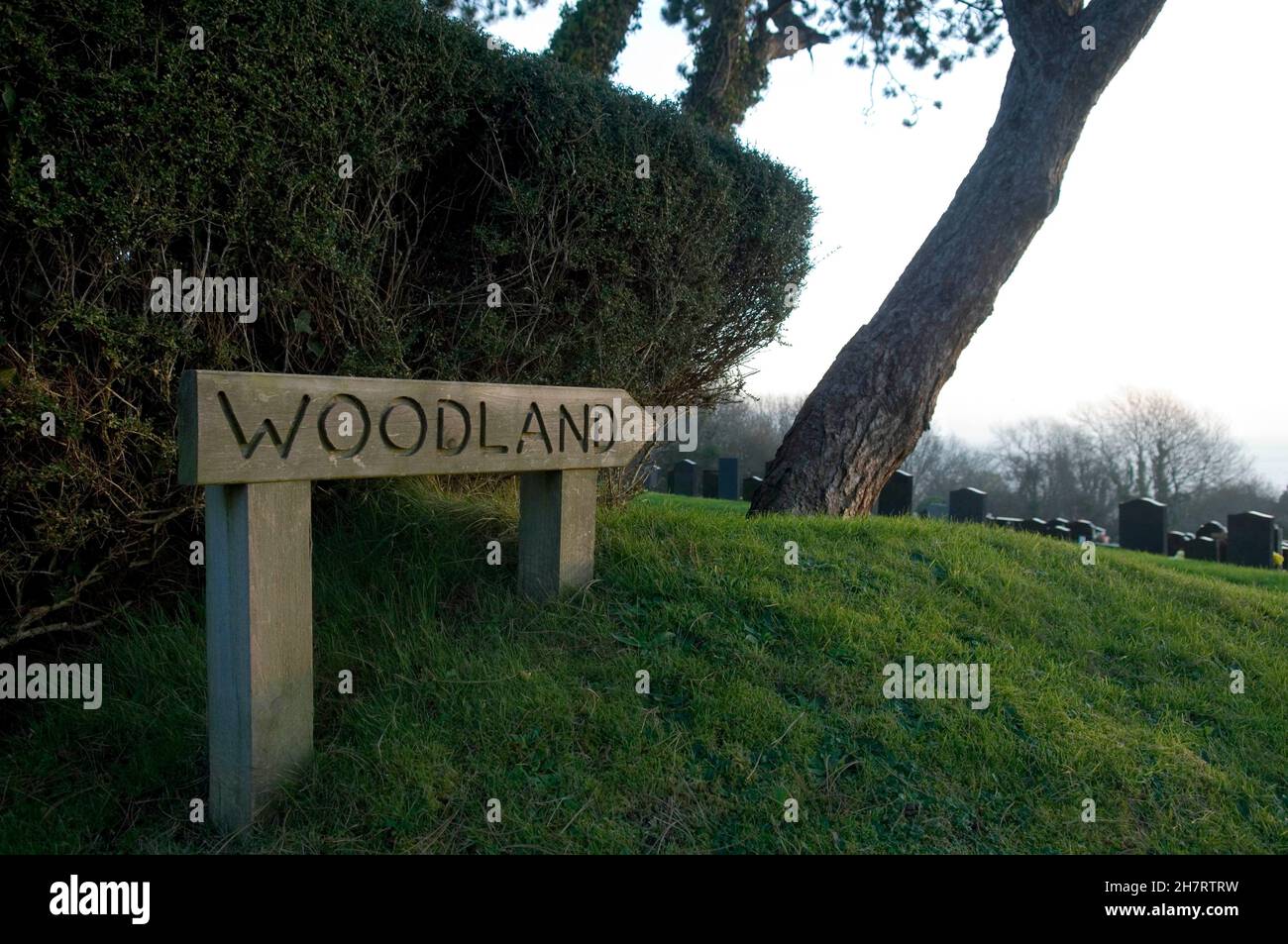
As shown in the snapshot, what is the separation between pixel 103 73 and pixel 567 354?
2.57 metres

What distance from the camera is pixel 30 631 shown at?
358cm

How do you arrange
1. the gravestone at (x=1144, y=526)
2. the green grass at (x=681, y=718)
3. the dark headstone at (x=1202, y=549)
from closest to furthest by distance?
the green grass at (x=681, y=718) → the gravestone at (x=1144, y=526) → the dark headstone at (x=1202, y=549)

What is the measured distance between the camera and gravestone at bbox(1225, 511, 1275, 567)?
527 inches

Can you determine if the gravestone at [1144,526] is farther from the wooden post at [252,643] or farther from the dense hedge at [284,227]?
the wooden post at [252,643]

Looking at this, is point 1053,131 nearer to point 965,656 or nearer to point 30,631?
point 965,656

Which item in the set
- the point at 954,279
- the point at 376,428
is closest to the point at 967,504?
the point at 954,279

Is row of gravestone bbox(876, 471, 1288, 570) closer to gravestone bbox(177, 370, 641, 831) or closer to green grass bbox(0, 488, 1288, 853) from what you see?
green grass bbox(0, 488, 1288, 853)

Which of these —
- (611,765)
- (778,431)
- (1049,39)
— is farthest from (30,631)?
(778,431)

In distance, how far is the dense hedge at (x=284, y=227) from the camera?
10.6ft

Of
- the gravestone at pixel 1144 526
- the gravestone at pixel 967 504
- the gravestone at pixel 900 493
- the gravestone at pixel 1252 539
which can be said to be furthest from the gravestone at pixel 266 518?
the gravestone at pixel 1144 526

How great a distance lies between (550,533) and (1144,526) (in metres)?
14.2

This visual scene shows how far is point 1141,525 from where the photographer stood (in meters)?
14.7

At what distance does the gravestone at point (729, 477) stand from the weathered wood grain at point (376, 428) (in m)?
14.7

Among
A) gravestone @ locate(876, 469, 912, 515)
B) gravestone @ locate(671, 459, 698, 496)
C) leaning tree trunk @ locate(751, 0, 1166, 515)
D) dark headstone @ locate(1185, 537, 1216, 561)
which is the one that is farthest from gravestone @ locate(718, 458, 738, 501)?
leaning tree trunk @ locate(751, 0, 1166, 515)
